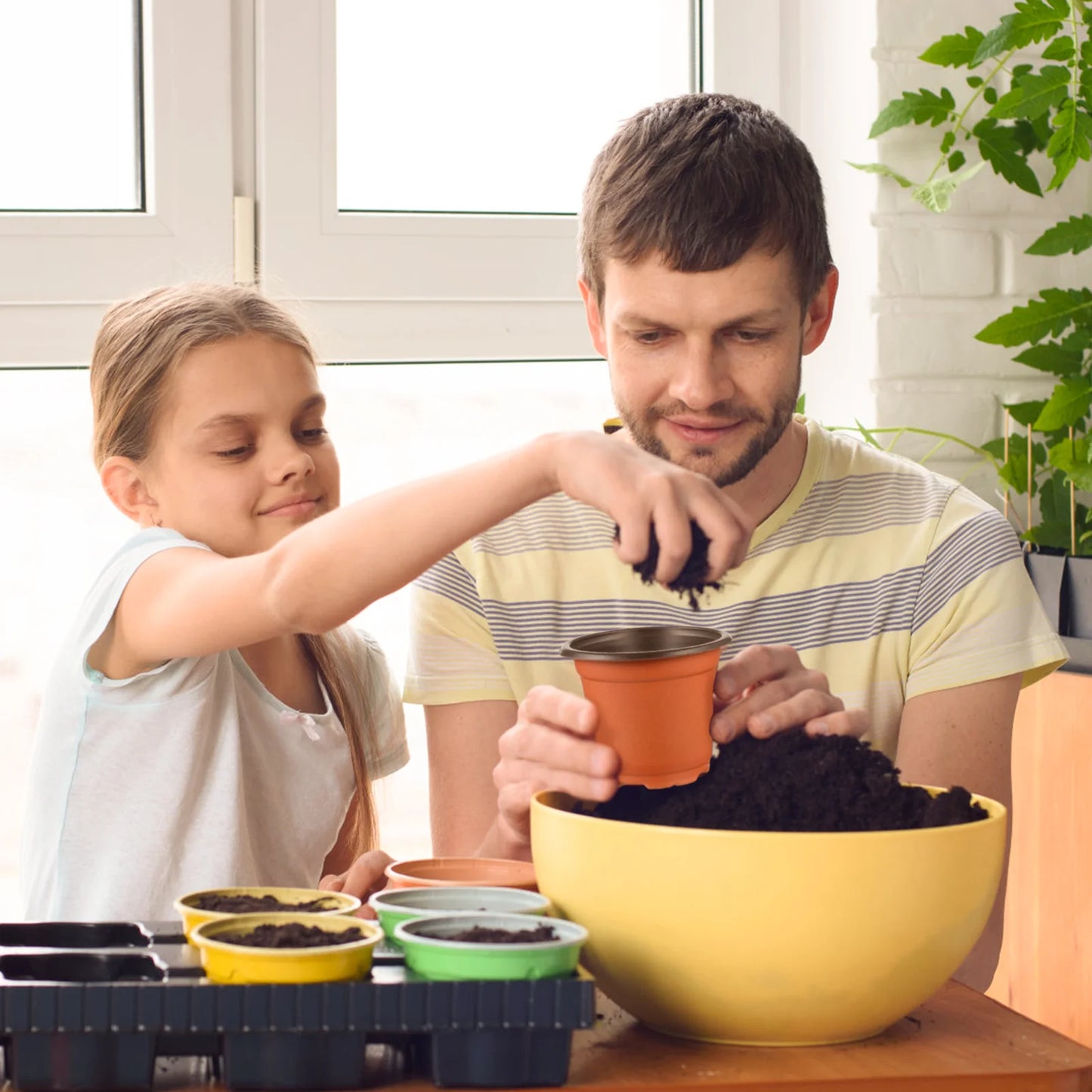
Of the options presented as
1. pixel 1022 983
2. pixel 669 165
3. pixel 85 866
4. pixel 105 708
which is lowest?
pixel 1022 983

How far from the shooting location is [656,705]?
82cm

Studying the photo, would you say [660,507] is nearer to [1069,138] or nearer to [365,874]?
[365,874]

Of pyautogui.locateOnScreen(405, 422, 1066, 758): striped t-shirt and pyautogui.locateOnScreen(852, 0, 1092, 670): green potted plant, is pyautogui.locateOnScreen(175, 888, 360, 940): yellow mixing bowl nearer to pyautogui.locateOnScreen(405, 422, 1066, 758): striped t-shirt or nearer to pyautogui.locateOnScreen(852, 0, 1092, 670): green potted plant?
pyautogui.locateOnScreen(405, 422, 1066, 758): striped t-shirt

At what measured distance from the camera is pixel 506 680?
139 centimetres

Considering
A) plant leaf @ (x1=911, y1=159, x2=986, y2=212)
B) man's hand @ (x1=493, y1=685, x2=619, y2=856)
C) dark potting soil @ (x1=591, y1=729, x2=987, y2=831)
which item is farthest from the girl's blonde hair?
plant leaf @ (x1=911, y1=159, x2=986, y2=212)

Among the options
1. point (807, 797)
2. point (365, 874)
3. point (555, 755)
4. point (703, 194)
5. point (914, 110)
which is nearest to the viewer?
point (807, 797)

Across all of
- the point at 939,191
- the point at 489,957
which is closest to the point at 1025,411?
the point at 939,191

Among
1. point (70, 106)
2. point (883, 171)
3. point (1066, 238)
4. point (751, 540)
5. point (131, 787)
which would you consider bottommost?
point (131, 787)

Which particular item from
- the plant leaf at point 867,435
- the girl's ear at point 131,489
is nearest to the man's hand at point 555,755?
the girl's ear at point 131,489

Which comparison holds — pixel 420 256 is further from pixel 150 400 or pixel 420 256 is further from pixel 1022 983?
pixel 1022 983

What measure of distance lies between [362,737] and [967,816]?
2.84 feet

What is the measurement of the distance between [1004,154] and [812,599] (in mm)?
964

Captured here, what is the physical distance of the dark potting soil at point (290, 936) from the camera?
26.5 inches

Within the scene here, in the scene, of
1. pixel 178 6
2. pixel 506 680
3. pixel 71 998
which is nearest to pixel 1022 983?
pixel 506 680
